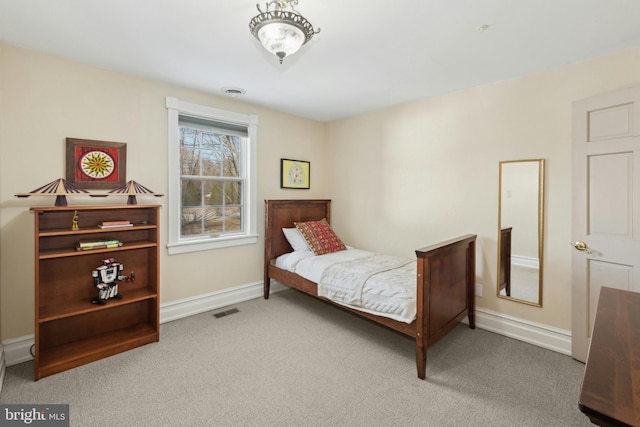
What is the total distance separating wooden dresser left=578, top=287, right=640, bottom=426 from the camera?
2.35 feet

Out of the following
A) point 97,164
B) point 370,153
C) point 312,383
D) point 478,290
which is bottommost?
point 312,383

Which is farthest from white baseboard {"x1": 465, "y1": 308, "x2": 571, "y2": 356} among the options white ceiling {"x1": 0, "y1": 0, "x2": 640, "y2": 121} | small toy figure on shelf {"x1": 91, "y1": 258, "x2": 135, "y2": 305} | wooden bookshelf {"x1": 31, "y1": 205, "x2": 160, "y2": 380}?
small toy figure on shelf {"x1": 91, "y1": 258, "x2": 135, "y2": 305}

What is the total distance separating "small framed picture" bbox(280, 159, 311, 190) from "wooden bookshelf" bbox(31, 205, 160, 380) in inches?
67.7

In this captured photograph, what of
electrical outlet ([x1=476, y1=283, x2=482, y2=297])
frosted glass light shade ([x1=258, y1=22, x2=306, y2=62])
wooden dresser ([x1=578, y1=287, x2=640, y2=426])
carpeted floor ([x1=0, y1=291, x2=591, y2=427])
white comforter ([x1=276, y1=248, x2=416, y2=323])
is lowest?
carpeted floor ([x1=0, y1=291, x2=591, y2=427])

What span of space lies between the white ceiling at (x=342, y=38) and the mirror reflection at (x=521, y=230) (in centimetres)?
90

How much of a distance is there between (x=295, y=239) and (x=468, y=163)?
2.14 m

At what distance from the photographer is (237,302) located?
354cm

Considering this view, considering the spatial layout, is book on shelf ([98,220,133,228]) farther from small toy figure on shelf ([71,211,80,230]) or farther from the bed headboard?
the bed headboard

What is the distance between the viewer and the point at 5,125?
2.19m

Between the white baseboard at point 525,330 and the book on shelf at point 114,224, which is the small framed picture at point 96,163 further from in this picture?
the white baseboard at point 525,330

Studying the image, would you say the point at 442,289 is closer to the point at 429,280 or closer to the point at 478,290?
the point at 429,280

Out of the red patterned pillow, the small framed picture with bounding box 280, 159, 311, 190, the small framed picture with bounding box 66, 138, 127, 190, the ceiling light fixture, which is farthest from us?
the small framed picture with bounding box 280, 159, 311, 190

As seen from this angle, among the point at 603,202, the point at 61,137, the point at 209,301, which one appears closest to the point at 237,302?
the point at 209,301

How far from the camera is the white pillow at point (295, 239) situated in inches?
144
